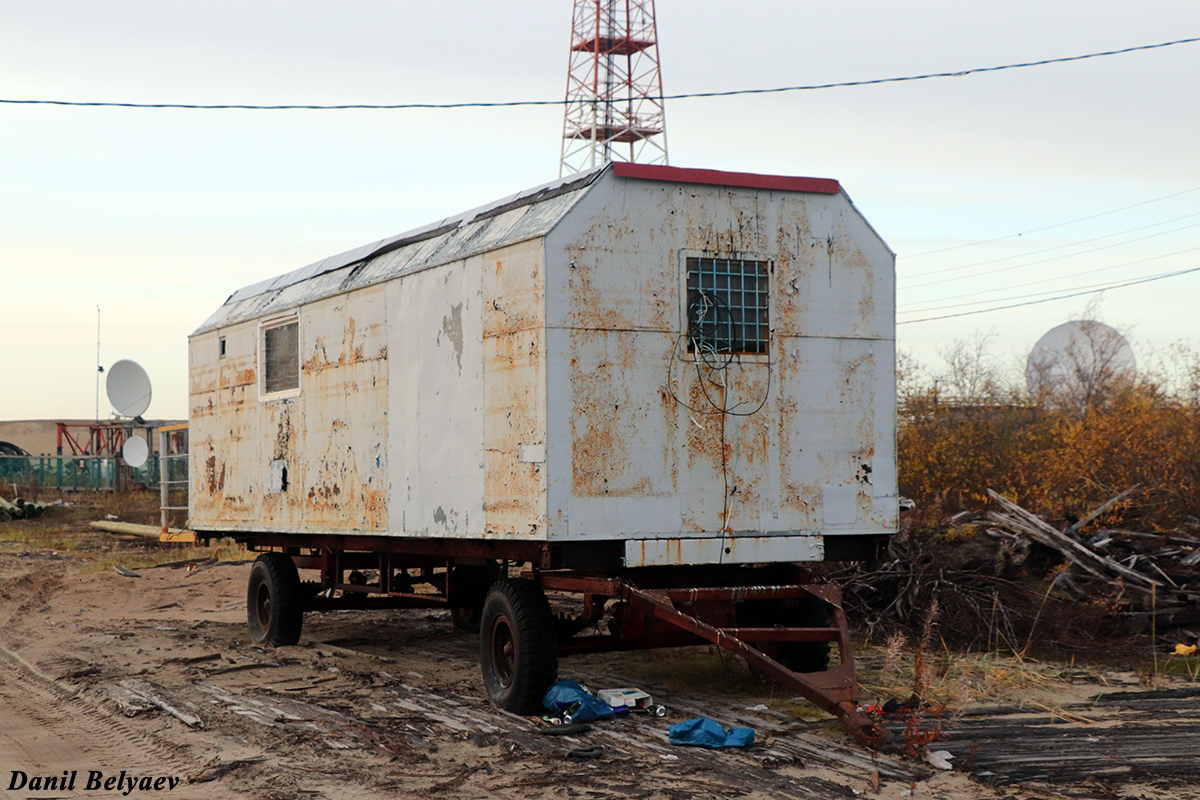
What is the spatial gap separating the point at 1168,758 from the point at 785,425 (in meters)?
3.11

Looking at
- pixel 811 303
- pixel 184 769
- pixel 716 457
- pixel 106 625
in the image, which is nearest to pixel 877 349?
pixel 811 303

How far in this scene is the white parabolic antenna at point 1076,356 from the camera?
26297 mm

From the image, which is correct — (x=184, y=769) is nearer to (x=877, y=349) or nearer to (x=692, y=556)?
(x=692, y=556)

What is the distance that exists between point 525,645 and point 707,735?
1.46 metres

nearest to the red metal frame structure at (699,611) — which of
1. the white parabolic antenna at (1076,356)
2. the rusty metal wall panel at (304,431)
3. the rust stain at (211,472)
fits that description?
the rusty metal wall panel at (304,431)

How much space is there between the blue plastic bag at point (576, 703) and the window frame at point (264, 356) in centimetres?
455

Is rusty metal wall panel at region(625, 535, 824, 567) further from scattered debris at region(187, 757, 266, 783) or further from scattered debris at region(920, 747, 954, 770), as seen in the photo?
scattered debris at region(187, 757, 266, 783)

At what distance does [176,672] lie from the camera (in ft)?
34.1

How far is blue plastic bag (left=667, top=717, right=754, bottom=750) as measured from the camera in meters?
7.12

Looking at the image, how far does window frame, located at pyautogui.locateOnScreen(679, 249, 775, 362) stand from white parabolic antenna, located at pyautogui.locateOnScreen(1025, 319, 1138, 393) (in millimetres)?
19198

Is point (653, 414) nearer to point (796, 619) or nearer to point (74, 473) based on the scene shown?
point (796, 619)

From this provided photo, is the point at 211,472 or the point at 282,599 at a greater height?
the point at 211,472

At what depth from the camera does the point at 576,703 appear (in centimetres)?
794

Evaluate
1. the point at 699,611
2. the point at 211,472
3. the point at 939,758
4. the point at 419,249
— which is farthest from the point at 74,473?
the point at 939,758
